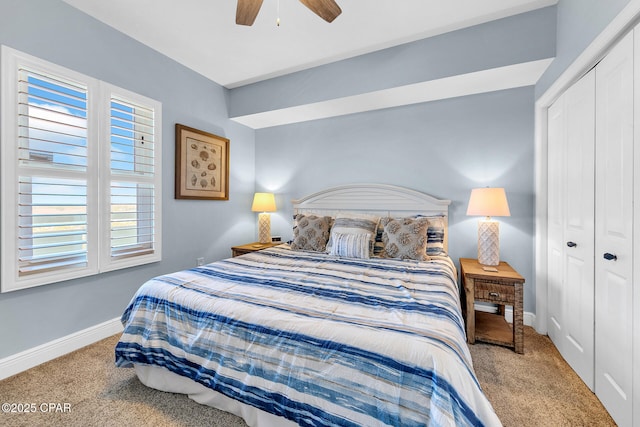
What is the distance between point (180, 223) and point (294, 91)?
2.03m

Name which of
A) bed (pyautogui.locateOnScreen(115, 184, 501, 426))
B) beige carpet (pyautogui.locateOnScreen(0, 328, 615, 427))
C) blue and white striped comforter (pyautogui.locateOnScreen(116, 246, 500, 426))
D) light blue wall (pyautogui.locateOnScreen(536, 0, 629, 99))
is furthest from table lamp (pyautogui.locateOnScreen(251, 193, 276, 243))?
light blue wall (pyautogui.locateOnScreen(536, 0, 629, 99))

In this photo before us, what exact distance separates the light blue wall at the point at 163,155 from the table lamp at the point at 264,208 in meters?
0.36

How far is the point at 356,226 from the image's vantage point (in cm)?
276

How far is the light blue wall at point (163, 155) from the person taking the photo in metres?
1.90

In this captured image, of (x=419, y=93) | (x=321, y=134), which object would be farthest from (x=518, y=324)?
(x=321, y=134)

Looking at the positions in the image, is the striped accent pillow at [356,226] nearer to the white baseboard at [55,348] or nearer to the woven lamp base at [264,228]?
the woven lamp base at [264,228]

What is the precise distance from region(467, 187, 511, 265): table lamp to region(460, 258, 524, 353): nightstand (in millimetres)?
130

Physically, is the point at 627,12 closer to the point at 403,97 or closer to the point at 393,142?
the point at 403,97

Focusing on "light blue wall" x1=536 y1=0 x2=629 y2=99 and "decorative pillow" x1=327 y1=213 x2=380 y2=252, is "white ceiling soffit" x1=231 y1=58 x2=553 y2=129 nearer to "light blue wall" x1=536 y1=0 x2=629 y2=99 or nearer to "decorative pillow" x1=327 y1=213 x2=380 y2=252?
"light blue wall" x1=536 y1=0 x2=629 y2=99

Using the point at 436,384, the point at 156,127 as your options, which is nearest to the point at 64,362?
the point at 156,127

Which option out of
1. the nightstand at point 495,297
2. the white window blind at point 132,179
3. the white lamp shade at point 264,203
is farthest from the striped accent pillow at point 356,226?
the white window blind at point 132,179

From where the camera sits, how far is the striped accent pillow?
272 centimetres

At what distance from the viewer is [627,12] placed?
1.31 meters

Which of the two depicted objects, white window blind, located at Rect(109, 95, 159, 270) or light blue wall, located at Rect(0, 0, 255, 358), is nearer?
light blue wall, located at Rect(0, 0, 255, 358)
